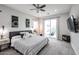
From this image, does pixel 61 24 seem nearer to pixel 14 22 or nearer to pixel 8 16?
pixel 14 22

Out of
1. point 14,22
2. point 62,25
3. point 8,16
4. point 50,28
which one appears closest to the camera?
point 8,16

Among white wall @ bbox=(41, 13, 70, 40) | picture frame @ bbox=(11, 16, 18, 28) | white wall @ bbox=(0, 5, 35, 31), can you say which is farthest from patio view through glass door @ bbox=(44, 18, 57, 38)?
picture frame @ bbox=(11, 16, 18, 28)

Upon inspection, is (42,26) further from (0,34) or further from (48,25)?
(0,34)

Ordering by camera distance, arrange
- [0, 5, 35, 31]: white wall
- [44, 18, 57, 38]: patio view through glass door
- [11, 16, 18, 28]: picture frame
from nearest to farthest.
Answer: [0, 5, 35, 31]: white wall → [11, 16, 18, 28]: picture frame → [44, 18, 57, 38]: patio view through glass door

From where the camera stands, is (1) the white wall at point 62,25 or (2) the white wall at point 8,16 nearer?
(2) the white wall at point 8,16

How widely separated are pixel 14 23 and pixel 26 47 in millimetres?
2501

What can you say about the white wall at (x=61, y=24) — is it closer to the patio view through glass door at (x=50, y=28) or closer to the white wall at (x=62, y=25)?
the white wall at (x=62, y=25)

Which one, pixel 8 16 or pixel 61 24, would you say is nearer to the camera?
pixel 8 16

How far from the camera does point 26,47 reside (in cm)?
238

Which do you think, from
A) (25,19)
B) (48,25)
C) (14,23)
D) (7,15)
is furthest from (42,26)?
(7,15)

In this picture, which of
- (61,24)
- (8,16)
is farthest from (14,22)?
(61,24)

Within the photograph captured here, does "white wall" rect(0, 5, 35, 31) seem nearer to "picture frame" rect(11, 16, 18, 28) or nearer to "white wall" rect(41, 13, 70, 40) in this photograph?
"picture frame" rect(11, 16, 18, 28)

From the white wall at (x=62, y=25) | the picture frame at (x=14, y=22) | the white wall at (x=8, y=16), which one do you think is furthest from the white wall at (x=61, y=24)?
the picture frame at (x=14, y=22)
